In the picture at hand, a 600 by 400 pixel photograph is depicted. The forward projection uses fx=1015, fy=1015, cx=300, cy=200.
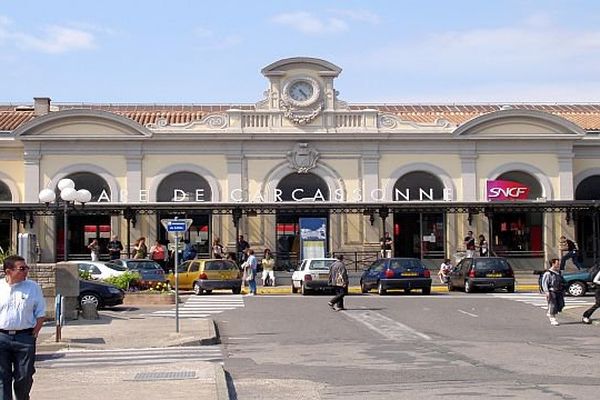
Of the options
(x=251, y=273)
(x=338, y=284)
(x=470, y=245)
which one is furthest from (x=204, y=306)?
(x=470, y=245)

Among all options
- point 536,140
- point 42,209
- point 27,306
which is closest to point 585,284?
point 536,140

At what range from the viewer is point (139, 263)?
35.8 meters

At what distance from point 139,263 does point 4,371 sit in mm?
25474

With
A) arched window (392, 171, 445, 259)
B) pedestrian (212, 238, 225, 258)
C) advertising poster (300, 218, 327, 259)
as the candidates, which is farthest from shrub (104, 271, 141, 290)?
arched window (392, 171, 445, 259)

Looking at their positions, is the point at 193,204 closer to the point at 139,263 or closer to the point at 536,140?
the point at 139,263

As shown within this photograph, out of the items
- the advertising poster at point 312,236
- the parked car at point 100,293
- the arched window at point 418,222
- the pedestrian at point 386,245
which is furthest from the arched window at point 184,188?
the parked car at point 100,293

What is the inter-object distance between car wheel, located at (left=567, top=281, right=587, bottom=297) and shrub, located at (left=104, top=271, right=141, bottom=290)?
1449 centimetres

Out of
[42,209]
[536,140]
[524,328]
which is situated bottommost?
[524,328]

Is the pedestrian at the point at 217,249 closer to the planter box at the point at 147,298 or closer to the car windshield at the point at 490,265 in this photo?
the planter box at the point at 147,298

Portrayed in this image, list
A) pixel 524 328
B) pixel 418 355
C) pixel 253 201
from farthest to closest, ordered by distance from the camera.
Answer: pixel 253 201 < pixel 524 328 < pixel 418 355

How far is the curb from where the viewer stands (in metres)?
11.9

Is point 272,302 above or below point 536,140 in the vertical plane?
below

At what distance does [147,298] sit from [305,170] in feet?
53.4

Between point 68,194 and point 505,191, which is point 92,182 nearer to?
point 68,194
